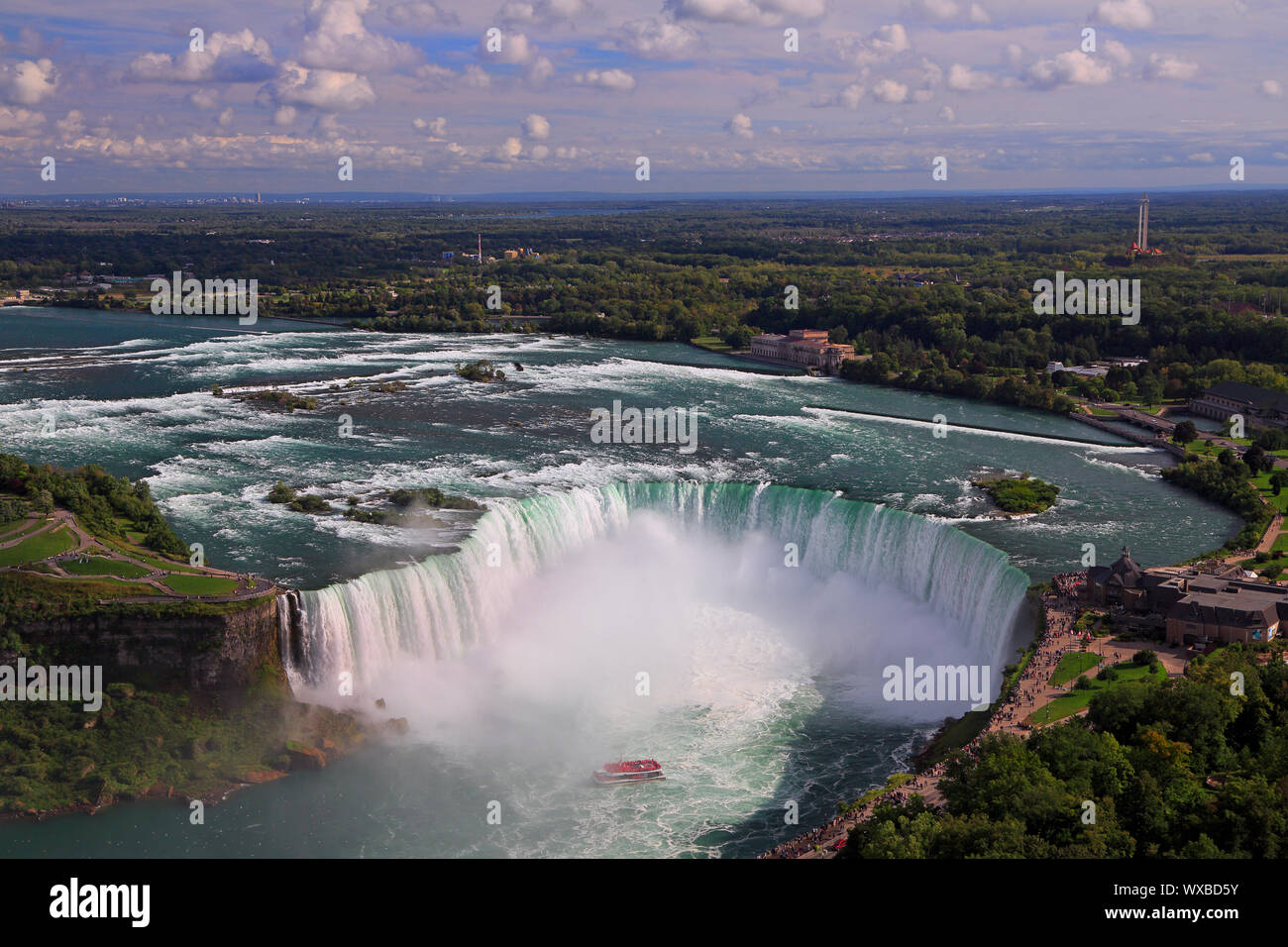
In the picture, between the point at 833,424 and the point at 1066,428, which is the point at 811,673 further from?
the point at 1066,428

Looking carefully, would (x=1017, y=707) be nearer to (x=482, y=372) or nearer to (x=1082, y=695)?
(x=1082, y=695)

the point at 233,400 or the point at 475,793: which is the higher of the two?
the point at 233,400

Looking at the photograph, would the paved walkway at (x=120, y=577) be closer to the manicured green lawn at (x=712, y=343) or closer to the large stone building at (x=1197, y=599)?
the large stone building at (x=1197, y=599)

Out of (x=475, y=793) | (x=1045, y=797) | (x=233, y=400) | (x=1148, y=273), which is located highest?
(x=1148, y=273)

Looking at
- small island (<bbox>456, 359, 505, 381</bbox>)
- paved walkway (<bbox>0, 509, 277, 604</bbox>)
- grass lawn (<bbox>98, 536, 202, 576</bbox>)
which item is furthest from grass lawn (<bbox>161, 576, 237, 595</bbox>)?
small island (<bbox>456, 359, 505, 381</bbox>)

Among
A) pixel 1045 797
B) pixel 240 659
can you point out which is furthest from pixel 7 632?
pixel 1045 797

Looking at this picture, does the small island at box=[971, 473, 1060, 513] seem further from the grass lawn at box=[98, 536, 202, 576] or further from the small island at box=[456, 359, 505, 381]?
the small island at box=[456, 359, 505, 381]

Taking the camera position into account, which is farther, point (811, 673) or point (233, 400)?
point (233, 400)
